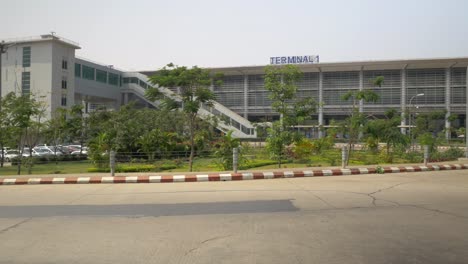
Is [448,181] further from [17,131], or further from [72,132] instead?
[72,132]

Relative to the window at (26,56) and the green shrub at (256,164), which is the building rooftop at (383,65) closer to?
the window at (26,56)

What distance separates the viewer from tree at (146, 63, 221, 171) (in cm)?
2061

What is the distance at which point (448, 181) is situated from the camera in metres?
15.3

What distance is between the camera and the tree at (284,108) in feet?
72.2

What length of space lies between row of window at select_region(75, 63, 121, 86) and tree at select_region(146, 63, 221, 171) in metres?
49.5

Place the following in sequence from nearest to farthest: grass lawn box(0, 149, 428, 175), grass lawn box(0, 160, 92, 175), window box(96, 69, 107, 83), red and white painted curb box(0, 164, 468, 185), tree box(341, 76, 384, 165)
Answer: red and white painted curb box(0, 164, 468, 185)
grass lawn box(0, 149, 428, 175)
grass lawn box(0, 160, 92, 175)
tree box(341, 76, 384, 165)
window box(96, 69, 107, 83)

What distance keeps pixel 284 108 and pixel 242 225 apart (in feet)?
49.3

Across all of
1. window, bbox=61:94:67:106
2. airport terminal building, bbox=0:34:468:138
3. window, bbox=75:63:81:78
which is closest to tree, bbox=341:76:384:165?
airport terminal building, bbox=0:34:468:138

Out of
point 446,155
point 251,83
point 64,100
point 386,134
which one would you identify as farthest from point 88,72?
point 446,155

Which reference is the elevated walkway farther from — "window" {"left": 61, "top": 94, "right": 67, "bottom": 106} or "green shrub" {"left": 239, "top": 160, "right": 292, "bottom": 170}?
"green shrub" {"left": 239, "top": 160, "right": 292, "bottom": 170}

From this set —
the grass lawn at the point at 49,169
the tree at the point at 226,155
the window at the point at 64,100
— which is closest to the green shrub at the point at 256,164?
the tree at the point at 226,155

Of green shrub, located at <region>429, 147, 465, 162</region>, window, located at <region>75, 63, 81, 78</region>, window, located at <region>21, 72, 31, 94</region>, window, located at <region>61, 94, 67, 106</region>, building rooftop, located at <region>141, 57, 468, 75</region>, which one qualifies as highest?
building rooftop, located at <region>141, 57, 468, 75</region>

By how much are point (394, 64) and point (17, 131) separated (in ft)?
203

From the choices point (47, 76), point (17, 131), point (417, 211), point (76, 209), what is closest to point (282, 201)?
point (417, 211)
